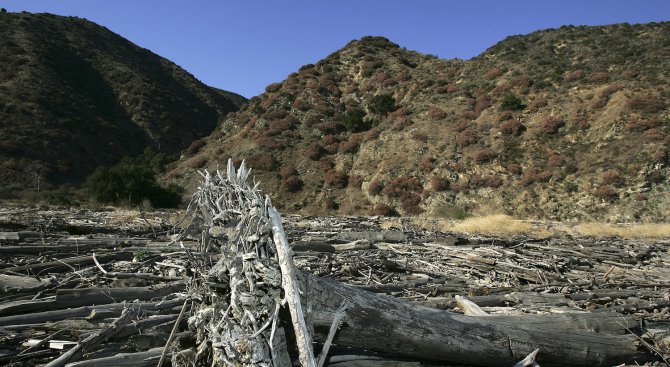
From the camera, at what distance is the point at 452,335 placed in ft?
12.5

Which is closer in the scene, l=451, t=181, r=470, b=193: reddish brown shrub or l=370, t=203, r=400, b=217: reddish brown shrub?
l=370, t=203, r=400, b=217: reddish brown shrub

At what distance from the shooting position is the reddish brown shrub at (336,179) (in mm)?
37188

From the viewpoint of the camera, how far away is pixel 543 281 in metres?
7.96

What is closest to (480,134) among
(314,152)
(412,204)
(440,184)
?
(440,184)

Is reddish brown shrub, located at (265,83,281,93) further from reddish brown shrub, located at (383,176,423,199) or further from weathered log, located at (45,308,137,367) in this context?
weathered log, located at (45,308,137,367)

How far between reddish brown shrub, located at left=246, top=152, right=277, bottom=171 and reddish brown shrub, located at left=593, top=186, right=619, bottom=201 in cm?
2471

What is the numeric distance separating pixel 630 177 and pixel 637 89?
1063cm

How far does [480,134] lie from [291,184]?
16.0 m

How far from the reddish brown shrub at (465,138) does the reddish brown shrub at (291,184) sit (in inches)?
526

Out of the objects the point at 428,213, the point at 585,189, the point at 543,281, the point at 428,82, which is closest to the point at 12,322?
the point at 543,281

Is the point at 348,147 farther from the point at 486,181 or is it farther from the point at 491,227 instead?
the point at 491,227

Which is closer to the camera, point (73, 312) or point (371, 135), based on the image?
point (73, 312)

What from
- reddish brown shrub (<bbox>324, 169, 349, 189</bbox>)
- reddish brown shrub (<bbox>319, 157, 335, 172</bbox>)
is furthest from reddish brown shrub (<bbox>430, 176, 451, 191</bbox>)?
reddish brown shrub (<bbox>319, 157, 335, 172</bbox>)

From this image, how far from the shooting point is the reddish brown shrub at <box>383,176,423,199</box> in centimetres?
3344
